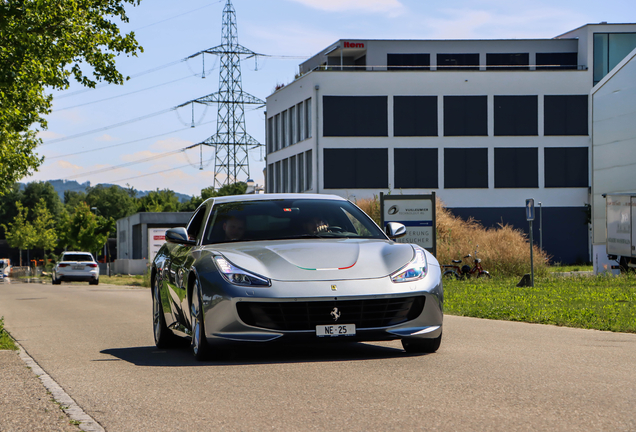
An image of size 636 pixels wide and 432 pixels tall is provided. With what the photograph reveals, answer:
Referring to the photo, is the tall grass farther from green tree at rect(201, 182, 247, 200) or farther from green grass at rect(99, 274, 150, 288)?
green tree at rect(201, 182, 247, 200)

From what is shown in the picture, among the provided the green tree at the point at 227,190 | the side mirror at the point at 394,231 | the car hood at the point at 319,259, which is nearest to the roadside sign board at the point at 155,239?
the side mirror at the point at 394,231

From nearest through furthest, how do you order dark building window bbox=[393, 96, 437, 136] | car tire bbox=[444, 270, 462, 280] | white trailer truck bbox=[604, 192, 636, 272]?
car tire bbox=[444, 270, 462, 280] → white trailer truck bbox=[604, 192, 636, 272] → dark building window bbox=[393, 96, 437, 136]

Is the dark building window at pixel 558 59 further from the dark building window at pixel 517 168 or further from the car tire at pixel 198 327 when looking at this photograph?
the car tire at pixel 198 327

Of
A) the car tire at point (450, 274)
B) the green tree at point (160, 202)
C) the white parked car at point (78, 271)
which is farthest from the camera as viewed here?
the green tree at point (160, 202)

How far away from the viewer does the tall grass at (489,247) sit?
28.9m

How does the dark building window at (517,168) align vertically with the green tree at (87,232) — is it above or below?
above

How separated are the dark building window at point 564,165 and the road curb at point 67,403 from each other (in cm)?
5079

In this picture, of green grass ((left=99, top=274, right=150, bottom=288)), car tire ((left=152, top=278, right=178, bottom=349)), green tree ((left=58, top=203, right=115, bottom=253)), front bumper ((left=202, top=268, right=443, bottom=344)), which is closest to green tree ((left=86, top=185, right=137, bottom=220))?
green tree ((left=58, top=203, right=115, bottom=253))

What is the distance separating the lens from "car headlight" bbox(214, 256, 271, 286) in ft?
24.9

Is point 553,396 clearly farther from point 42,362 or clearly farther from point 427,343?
point 42,362

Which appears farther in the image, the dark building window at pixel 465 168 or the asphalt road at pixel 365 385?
the dark building window at pixel 465 168

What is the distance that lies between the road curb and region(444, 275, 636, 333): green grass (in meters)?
7.02

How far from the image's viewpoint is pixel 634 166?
31984 mm

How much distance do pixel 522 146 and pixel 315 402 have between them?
5189 cm
